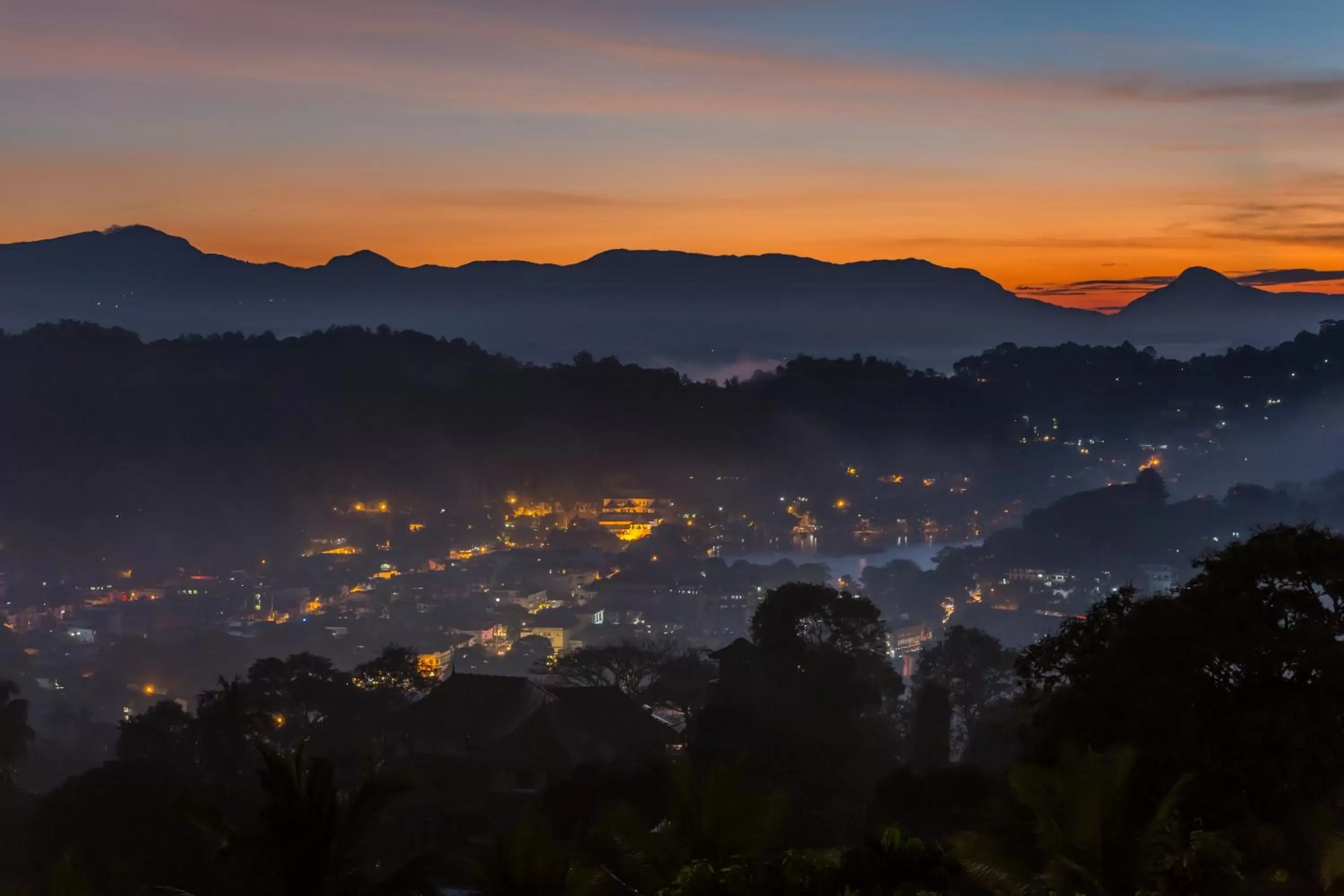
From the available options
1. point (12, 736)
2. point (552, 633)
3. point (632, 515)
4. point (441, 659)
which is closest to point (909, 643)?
point (552, 633)

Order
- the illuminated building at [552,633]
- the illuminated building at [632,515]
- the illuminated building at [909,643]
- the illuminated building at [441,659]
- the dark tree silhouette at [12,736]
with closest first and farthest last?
the dark tree silhouette at [12,736] < the illuminated building at [441,659] < the illuminated building at [909,643] < the illuminated building at [552,633] < the illuminated building at [632,515]

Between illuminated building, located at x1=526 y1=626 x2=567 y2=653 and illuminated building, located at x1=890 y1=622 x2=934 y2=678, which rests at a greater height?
illuminated building, located at x1=526 y1=626 x2=567 y2=653

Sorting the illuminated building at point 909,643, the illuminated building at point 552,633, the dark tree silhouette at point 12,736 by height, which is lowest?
the illuminated building at point 909,643

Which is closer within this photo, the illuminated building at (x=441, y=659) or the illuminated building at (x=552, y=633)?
the illuminated building at (x=441, y=659)

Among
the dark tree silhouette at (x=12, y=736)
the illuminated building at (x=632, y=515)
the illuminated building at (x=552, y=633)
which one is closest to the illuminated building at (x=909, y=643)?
the illuminated building at (x=552, y=633)

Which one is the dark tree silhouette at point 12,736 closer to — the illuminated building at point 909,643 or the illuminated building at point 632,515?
the illuminated building at point 909,643

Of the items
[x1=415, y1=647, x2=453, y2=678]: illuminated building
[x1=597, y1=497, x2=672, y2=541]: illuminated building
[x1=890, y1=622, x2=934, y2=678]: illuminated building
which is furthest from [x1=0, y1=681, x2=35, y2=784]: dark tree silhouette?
[x1=597, y1=497, x2=672, y2=541]: illuminated building

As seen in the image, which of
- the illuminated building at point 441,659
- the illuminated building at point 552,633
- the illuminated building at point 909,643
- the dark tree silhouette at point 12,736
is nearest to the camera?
the dark tree silhouette at point 12,736

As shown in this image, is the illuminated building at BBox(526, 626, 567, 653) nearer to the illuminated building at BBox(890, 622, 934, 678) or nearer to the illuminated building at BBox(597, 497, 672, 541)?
the illuminated building at BBox(890, 622, 934, 678)

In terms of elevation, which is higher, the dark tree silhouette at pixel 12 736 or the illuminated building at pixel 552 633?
the dark tree silhouette at pixel 12 736

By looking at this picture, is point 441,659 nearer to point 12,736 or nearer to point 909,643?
point 909,643

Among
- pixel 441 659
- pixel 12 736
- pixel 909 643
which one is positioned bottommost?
pixel 909 643

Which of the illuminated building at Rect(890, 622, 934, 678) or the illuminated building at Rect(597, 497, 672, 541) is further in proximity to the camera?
the illuminated building at Rect(597, 497, 672, 541)
